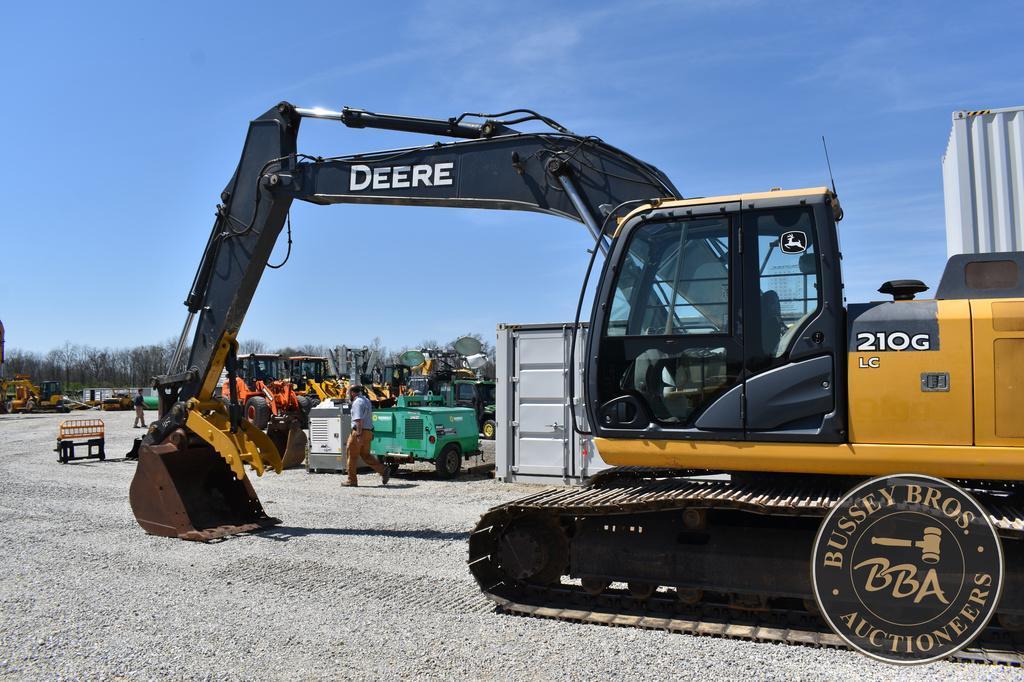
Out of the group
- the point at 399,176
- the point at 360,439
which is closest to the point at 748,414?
the point at 399,176

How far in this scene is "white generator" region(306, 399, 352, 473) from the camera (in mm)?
15859

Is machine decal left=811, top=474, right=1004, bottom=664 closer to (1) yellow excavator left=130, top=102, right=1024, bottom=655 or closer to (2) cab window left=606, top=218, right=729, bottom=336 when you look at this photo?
(1) yellow excavator left=130, top=102, right=1024, bottom=655

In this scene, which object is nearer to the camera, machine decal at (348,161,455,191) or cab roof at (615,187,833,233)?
cab roof at (615,187,833,233)

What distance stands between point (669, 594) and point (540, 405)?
7938 millimetres

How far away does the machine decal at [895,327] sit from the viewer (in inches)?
186

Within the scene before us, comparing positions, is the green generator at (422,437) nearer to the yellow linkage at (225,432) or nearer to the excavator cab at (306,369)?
the yellow linkage at (225,432)

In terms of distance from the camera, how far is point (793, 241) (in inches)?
200

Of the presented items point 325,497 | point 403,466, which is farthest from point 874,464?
point 403,466

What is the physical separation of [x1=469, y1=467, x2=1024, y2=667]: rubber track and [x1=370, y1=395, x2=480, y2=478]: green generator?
8.59 metres

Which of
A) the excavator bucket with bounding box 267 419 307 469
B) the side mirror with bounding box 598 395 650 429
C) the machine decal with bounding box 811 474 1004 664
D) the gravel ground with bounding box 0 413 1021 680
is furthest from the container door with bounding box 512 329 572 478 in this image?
the machine decal with bounding box 811 474 1004 664

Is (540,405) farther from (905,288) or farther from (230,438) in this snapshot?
(905,288)

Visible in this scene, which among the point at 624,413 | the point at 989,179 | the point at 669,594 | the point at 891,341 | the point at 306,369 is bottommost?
the point at 669,594

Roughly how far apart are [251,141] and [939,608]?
25.3 feet

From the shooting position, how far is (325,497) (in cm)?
1232
